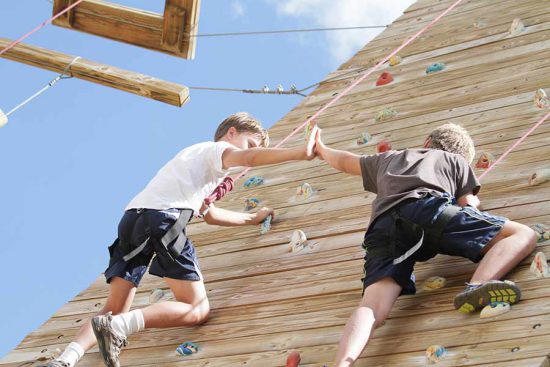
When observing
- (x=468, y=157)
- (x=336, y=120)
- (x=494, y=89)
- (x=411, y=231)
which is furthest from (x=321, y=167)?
(x=411, y=231)

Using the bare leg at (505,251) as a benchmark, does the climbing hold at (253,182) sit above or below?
below

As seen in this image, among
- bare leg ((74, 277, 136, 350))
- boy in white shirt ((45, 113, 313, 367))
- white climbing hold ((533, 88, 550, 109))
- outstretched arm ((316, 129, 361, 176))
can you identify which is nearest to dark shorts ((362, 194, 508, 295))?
outstretched arm ((316, 129, 361, 176))

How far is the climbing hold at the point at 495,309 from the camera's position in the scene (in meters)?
2.55

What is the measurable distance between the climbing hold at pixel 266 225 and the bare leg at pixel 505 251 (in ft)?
4.07

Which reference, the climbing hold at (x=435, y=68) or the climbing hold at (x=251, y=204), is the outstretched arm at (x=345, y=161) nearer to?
the climbing hold at (x=251, y=204)

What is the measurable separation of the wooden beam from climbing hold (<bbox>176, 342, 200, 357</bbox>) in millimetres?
1315

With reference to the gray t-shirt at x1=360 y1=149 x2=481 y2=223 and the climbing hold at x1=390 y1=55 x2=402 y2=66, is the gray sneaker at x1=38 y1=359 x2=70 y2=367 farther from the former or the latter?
the climbing hold at x1=390 y1=55 x2=402 y2=66

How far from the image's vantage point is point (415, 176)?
2871 millimetres

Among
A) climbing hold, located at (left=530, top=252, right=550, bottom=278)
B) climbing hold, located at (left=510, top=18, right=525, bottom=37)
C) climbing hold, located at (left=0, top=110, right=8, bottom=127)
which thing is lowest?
climbing hold, located at (left=530, top=252, right=550, bottom=278)

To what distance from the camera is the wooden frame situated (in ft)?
13.4

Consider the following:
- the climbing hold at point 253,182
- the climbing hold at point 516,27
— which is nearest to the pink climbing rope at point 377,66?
the climbing hold at point 253,182

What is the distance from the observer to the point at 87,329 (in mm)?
3246

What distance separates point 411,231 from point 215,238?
1.37 m

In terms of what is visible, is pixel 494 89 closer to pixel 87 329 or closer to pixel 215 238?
pixel 215 238
